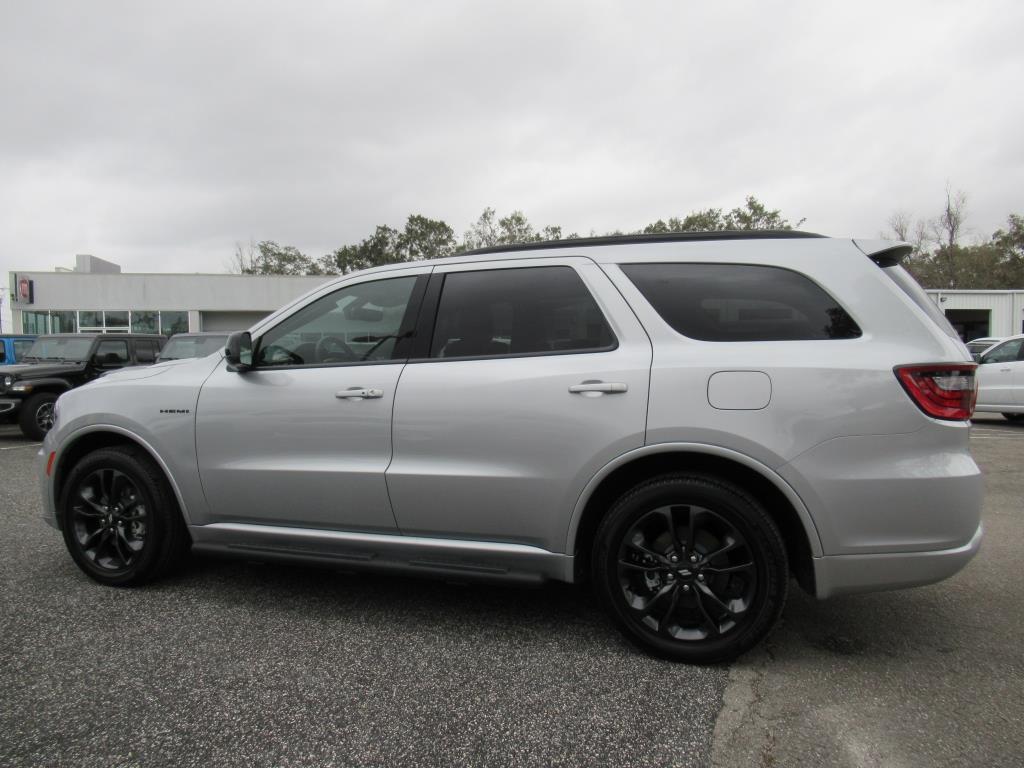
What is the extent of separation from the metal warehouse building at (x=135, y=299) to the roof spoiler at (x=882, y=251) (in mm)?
31280

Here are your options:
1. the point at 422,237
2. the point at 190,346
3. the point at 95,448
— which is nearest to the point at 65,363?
the point at 190,346

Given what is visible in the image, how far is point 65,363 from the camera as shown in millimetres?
10305

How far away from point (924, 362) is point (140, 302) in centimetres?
3521

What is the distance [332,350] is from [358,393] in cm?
39

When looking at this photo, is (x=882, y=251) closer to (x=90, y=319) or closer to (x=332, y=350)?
(x=332, y=350)

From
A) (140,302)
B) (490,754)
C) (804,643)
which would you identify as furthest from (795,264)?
(140,302)

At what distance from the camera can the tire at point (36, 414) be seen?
930cm

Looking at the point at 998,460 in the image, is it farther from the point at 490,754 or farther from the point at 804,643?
the point at 490,754

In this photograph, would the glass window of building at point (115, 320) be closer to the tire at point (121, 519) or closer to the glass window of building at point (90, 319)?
the glass window of building at point (90, 319)

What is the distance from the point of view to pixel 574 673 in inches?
101

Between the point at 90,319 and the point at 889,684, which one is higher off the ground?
the point at 90,319

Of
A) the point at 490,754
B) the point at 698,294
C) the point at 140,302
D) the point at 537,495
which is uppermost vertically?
the point at 140,302

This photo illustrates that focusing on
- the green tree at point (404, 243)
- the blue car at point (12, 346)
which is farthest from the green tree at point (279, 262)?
the blue car at point (12, 346)

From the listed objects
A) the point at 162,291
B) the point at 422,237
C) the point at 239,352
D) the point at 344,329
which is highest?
the point at 422,237
